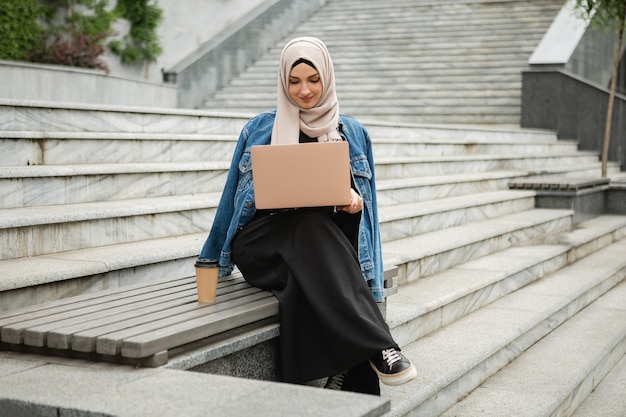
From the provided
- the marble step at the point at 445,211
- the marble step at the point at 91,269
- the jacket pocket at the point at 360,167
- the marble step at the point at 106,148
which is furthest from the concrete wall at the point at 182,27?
the jacket pocket at the point at 360,167

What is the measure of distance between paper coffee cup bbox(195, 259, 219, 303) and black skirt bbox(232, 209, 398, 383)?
0.28m

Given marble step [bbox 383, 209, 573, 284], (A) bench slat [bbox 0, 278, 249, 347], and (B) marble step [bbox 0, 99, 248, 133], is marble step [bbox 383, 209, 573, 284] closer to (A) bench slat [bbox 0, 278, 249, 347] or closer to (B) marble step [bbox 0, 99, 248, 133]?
(B) marble step [bbox 0, 99, 248, 133]

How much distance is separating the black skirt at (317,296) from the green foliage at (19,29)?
11124 millimetres

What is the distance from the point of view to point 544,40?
14273mm

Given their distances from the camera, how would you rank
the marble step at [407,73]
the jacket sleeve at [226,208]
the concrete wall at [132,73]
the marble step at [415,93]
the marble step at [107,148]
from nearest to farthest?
1. the jacket sleeve at [226,208]
2. the marble step at [107,148]
3. the concrete wall at [132,73]
4. the marble step at [415,93]
5. the marble step at [407,73]

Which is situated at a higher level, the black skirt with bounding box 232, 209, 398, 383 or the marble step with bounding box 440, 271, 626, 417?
the black skirt with bounding box 232, 209, 398, 383

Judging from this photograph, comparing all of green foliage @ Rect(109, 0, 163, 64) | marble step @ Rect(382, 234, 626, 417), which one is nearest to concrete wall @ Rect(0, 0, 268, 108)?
green foliage @ Rect(109, 0, 163, 64)

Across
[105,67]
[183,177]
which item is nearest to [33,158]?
[183,177]

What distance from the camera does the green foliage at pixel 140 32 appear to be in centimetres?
1622

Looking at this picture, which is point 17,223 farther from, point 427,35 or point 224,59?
point 427,35

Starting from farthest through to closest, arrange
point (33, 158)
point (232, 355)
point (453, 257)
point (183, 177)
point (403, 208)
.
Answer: point (403, 208)
point (453, 257)
point (183, 177)
point (33, 158)
point (232, 355)

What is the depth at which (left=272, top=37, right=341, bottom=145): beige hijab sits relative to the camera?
3697 millimetres

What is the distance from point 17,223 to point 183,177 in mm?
1811

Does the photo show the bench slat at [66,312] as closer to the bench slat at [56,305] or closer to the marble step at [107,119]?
the bench slat at [56,305]
